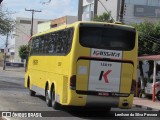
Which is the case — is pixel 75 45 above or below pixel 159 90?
above

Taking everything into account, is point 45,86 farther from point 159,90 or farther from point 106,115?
point 159,90

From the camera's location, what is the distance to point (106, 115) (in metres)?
17.3

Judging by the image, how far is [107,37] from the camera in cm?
1647

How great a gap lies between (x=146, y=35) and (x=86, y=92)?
56.2 feet

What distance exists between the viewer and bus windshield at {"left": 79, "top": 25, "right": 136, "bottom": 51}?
53.3ft

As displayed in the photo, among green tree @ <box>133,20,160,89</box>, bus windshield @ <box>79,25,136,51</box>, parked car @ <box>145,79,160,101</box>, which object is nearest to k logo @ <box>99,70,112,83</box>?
bus windshield @ <box>79,25,136,51</box>

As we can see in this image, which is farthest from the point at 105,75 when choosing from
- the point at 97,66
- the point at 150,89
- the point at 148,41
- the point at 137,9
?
the point at 137,9

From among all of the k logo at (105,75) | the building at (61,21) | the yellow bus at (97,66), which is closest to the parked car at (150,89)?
the yellow bus at (97,66)

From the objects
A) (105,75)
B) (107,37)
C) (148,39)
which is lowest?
(105,75)

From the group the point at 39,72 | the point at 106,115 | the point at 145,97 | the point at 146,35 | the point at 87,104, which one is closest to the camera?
the point at 87,104

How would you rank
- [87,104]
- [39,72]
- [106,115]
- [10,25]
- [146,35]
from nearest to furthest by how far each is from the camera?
[87,104] → [106,115] → [39,72] → [146,35] → [10,25]

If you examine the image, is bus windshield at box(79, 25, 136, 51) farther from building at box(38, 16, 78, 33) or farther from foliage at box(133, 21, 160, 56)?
building at box(38, 16, 78, 33)

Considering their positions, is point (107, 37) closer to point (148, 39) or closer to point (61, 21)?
point (148, 39)

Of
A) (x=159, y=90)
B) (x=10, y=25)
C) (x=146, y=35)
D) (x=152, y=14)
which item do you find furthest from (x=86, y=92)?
(x=152, y=14)
